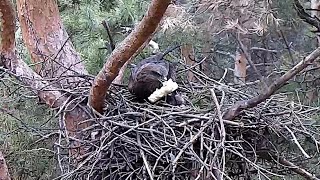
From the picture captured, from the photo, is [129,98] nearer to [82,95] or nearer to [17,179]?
[82,95]

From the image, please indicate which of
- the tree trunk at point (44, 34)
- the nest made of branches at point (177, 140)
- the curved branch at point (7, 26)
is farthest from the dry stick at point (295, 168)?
the curved branch at point (7, 26)

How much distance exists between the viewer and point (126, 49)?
4.47 feet

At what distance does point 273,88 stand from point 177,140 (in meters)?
0.33

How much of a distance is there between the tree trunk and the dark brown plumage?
0.38 m

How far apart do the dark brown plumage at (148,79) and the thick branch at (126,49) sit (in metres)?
0.17

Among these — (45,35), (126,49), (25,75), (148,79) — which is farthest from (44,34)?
(126,49)

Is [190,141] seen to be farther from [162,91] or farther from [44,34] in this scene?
[44,34]

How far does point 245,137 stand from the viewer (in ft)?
5.48

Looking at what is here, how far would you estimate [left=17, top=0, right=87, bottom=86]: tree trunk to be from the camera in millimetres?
2080

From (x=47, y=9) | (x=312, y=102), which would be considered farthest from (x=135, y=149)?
(x=312, y=102)

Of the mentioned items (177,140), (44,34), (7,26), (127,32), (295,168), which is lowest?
(295,168)

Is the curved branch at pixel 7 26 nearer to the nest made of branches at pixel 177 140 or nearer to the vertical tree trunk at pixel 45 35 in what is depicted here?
the vertical tree trunk at pixel 45 35

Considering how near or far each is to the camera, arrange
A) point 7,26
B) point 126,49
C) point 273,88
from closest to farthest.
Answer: point 273,88 → point 126,49 → point 7,26

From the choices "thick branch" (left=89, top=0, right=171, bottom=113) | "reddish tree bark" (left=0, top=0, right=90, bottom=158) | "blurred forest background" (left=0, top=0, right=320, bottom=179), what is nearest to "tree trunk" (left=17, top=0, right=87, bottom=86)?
"reddish tree bark" (left=0, top=0, right=90, bottom=158)
